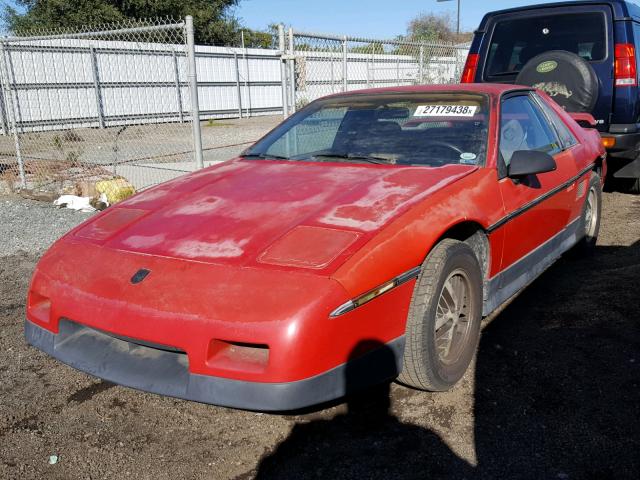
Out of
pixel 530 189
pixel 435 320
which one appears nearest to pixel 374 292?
pixel 435 320

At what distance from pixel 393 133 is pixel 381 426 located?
1766mm

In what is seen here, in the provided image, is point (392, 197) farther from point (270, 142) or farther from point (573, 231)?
point (573, 231)

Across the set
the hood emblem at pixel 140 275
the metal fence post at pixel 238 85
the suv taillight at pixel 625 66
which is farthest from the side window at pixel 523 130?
the metal fence post at pixel 238 85

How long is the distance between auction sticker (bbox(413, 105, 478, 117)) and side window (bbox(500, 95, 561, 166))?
195mm

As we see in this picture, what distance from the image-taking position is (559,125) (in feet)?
14.4

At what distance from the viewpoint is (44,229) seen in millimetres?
6398

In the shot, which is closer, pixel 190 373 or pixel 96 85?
pixel 190 373

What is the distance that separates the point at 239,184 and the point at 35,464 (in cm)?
161

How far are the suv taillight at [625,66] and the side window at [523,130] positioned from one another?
265 cm

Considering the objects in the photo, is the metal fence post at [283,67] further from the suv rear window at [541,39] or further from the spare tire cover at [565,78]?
the spare tire cover at [565,78]

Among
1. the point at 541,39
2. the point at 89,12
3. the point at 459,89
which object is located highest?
the point at 89,12

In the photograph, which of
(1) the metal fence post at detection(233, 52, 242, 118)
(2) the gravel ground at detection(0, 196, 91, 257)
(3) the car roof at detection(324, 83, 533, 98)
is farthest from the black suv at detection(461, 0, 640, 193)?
(1) the metal fence post at detection(233, 52, 242, 118)

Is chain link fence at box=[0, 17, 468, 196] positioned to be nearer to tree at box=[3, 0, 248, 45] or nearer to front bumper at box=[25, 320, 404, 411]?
front bumper at box=[25, 320, 404, 411]

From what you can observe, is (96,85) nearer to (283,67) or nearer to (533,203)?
(283,67)
